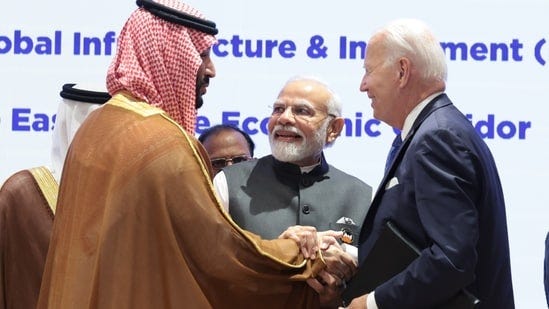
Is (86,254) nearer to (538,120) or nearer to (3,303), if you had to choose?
(3,303)

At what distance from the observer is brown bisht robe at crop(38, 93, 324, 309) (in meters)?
4.07

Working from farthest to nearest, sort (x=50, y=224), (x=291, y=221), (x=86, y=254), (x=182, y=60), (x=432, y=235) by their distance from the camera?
(x=291, y=221)
(x=50, y=224)
(x=182, y=60)
(x=86, y=254)
(x=432, y=235)

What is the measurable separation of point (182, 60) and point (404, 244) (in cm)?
112

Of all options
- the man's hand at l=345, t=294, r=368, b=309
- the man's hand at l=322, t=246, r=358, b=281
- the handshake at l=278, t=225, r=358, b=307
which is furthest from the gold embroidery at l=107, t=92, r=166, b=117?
the man's hand at l=345, t=294, r=368, b=309

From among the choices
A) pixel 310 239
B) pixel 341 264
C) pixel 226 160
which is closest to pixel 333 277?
pixel 341 264

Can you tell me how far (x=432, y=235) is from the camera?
3.83 metres

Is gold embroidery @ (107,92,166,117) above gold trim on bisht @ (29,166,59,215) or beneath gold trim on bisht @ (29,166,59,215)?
above

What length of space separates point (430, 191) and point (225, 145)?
8.22ft

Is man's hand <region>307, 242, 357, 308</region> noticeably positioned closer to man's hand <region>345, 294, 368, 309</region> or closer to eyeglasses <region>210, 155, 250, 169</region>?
man's hand <region>345, 294, 368, 309</region>

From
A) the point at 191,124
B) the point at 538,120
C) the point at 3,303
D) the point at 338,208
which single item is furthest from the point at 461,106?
the point at 3,303

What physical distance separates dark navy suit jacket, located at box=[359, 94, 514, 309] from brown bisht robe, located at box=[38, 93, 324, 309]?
0.52 m

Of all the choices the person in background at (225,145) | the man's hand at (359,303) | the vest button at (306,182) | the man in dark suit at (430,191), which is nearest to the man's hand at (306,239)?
the man in dark suit at (430,191)

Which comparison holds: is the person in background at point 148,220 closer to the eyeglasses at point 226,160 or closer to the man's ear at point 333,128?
the man's ear at point 333,128

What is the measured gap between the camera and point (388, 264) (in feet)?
13.1
